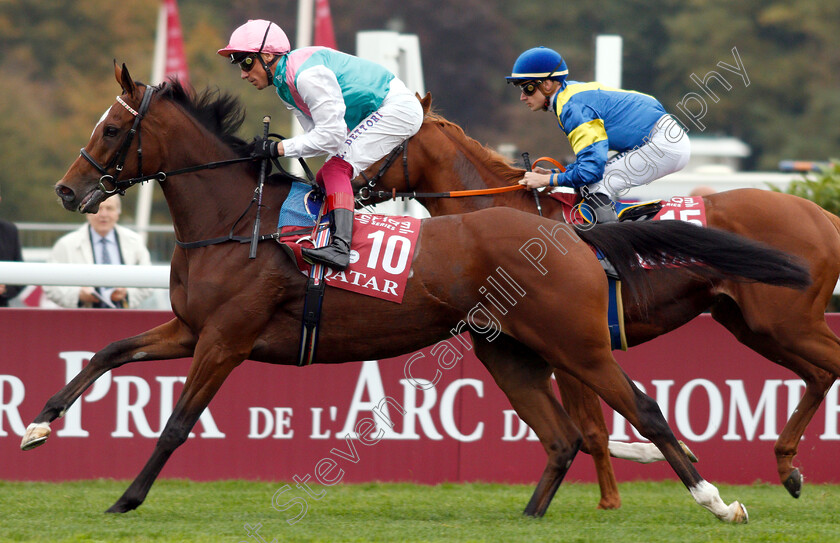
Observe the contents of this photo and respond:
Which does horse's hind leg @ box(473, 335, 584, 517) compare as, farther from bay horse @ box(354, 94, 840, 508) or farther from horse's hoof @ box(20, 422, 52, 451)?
horse's hoof @ box(20, 422, 52, 451)

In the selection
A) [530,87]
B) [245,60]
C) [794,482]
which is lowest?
[794,482]

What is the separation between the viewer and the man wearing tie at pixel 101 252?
677 cm

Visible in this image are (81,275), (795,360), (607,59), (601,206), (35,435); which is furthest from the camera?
(607,59)

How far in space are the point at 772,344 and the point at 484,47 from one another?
24921 millimetres

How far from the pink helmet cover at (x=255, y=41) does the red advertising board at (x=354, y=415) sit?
1791 mm

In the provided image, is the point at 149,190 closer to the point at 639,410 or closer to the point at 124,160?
the point at 124,160

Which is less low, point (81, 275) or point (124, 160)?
point (124, 160)

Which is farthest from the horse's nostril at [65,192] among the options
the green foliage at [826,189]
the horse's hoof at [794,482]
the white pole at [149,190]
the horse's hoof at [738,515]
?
the white pole at [149,190]

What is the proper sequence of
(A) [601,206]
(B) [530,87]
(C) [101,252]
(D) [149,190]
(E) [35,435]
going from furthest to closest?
(D) [149,190], (C) [101,252], (B) [530,87], (A) [601,206], (E) [35,435]

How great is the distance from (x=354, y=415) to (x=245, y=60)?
2109 millimetres

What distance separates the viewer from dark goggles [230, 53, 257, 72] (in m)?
4.88

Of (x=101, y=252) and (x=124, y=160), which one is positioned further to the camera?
(x=101, y=252)

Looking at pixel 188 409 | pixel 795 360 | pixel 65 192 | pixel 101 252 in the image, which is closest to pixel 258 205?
pixel 65 192

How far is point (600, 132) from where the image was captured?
5.27m
